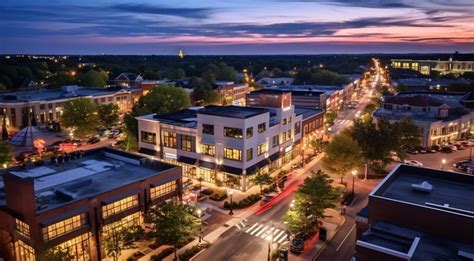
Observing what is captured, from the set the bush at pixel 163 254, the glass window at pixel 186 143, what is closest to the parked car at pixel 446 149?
the glass window at pixel 186 143

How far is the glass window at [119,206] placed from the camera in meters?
37.0

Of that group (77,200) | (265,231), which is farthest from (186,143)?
(77,200)

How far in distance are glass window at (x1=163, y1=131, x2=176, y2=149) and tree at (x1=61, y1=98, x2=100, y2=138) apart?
26.3 metres

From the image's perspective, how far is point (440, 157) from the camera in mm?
70750

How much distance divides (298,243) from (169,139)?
31.1 m

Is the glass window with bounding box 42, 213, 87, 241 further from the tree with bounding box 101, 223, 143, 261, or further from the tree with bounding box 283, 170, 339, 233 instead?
the tree with bounding box 283, 170, 339, 233

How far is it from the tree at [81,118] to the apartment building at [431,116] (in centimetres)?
6157

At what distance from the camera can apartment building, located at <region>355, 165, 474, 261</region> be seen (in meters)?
25.8

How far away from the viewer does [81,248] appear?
115 ft

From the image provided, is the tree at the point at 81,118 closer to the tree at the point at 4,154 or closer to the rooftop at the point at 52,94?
the rooftop at the point at 52,94

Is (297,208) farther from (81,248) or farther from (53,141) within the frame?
(53,141)

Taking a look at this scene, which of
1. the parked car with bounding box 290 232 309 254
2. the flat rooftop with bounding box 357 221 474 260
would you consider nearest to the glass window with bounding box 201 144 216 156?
the parked car with bounding box 290 232 309 254

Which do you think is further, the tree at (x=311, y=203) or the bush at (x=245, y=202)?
the bush at (x=245, y=202)

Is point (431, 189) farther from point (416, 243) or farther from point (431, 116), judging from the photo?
point (431, 116)
